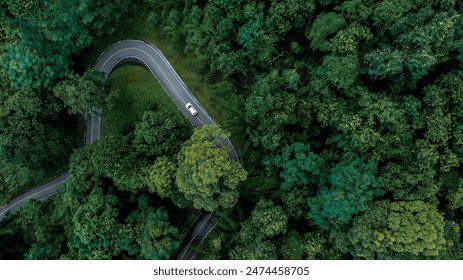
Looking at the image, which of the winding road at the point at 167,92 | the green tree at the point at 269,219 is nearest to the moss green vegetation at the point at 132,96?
the winding road at the point at 167,92

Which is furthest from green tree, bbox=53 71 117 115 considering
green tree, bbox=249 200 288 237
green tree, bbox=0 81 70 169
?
green tree, bbox=249 200 288 237

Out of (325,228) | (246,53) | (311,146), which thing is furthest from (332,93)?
(325,228)

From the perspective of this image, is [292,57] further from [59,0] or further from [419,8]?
[59,0]

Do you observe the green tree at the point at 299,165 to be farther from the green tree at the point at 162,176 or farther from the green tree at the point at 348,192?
the green tree at the point at 162,176

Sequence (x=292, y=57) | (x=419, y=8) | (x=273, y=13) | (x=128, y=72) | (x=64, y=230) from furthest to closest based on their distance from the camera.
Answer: (x=128, y=72)
(x=64, y=230)
(x=292, y=57)
(x=273, y=13)
(x=419, y=8)

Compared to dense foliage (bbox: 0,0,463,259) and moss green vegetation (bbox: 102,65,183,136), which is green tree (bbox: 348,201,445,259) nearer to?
dense foliage (bbox: 0,0,463,259)

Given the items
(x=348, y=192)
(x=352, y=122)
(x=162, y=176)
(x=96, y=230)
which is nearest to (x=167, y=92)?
(x=162, y=176)

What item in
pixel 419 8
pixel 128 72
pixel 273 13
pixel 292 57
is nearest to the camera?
pixel 419 8
